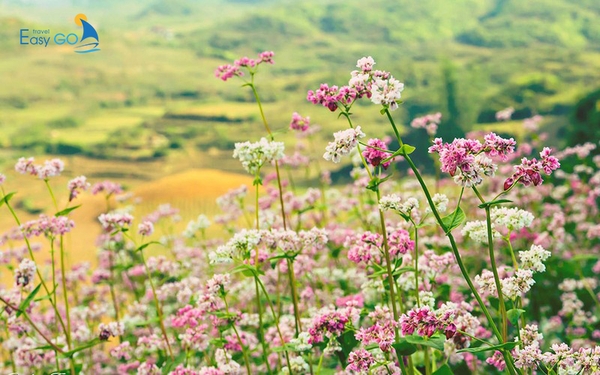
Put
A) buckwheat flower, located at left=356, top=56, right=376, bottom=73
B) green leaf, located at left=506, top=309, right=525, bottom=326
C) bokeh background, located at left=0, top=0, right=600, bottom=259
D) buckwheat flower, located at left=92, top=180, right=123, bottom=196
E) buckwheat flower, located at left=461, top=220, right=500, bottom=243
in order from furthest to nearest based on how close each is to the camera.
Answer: bokeh background, located at left=0, top=0, right=600, bottom=259
buckwheat flower, located at left=92, top=180, right=123, bottom=196
buckwheat flower, located at left=461, top=220, right=500, bottom=243
buckwheat flower, located at left=356, top=56, right=376, bottom=73
green leaf, located at left=506, top=309, right=525, bottom=326

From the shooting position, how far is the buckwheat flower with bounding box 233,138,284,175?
10.2 ft

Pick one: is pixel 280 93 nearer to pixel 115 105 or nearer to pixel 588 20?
pixel 115 105

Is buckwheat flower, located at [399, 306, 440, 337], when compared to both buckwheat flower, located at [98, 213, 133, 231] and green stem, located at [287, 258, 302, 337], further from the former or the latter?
buckwheat flower, located at [98, 213, 133, 231]

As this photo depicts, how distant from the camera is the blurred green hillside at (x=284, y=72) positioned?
39.0 m

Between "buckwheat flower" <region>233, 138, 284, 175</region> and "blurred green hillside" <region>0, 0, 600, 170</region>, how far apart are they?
16.1 metres

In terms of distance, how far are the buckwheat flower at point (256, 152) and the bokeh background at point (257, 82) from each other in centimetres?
51

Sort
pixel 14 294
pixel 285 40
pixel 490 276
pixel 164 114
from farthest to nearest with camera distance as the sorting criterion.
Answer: pixel 285 40, pixel 164 114, pixel 14 294, pixel 490 276

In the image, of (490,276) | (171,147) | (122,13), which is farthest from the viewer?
(122,13)

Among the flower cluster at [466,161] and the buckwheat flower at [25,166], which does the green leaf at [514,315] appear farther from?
the buckwheat flower at [25,166]

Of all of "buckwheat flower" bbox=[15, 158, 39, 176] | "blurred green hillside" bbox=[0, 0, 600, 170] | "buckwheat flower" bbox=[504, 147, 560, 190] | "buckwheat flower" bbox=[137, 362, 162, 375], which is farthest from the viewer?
"blurred green hillside" bbox=[0, 0, 600, 170]

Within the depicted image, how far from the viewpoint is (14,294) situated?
158 inches

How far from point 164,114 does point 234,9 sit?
132941 mm


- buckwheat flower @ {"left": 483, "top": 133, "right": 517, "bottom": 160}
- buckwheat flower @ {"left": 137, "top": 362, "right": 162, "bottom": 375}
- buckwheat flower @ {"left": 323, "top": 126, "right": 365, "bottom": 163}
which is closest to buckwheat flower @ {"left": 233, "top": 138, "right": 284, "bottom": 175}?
buckwheat flower @ {"left": 323, "top": 126, "right": 365, "bottom": 163}

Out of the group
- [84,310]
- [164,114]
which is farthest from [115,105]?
[84,310]
